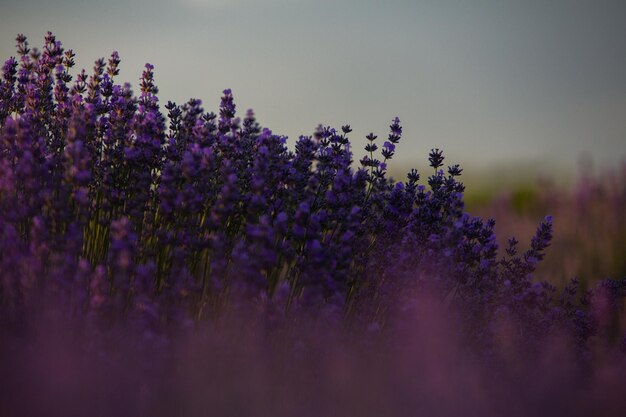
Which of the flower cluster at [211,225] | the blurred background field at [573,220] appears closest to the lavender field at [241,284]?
the flower cluster at [211,225]

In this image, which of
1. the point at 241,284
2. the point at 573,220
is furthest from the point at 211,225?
the point at 573,220

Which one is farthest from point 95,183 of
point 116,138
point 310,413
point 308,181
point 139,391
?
point 310,413

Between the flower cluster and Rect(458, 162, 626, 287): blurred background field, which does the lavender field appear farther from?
Rect(458, 162, 626, 287): blurred background field

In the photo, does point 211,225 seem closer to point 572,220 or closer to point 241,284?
point 241,284

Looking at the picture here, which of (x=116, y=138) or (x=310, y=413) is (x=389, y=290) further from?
(x=116, y=138)

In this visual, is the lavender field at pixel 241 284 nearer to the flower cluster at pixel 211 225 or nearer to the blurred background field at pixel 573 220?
the flower cluster at pixel 211 225
